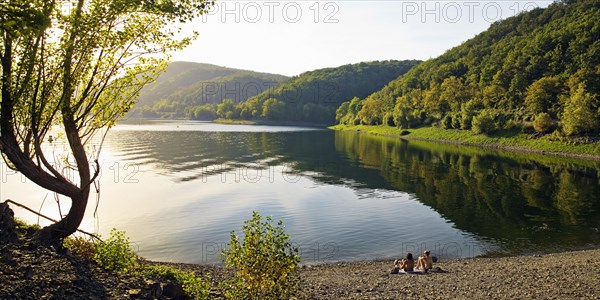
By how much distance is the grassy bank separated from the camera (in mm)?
88425

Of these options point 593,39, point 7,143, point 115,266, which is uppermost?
point 593,39

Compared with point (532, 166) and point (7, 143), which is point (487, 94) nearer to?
point (532, 166)

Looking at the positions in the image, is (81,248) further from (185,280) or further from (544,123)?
(544,123)

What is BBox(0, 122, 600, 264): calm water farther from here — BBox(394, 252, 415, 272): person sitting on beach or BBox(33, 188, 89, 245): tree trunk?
BBox(33, 188, 89, 245): tree trunk

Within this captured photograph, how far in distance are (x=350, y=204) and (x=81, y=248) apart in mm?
32170

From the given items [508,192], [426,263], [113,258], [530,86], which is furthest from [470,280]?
[530,86]

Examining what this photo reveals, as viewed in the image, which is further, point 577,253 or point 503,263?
point 577,253

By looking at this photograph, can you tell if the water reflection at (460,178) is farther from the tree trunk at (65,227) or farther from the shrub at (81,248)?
the tree trunk at (65,227)

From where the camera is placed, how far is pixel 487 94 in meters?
140

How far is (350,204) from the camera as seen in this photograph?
45188 mm

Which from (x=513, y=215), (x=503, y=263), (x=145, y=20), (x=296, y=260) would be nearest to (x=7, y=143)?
(x=145, y=20)

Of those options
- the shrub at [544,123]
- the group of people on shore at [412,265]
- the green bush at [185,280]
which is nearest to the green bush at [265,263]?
the green bush at [185,280]

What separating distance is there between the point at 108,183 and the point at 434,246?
1709 inches

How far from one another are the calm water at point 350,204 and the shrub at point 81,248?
11.2 metres
